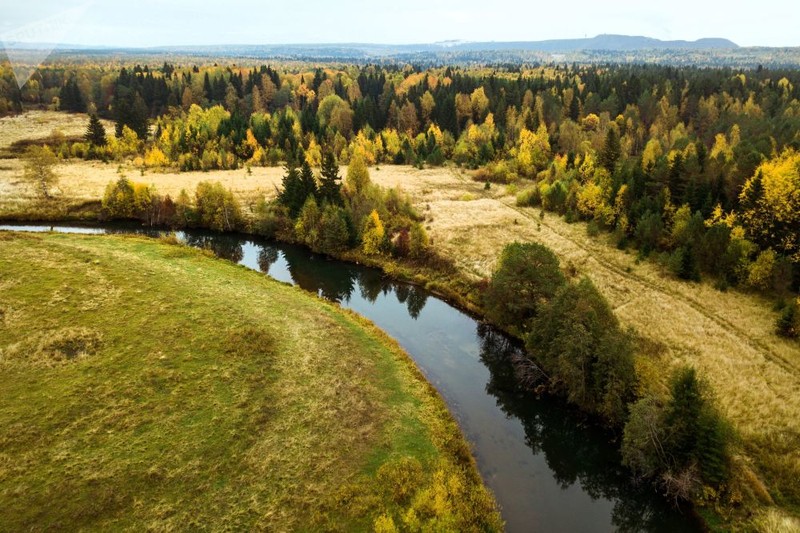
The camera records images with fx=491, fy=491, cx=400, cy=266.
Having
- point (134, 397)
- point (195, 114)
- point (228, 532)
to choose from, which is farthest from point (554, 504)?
point (195, 114)

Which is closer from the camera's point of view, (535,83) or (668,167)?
(668,167)

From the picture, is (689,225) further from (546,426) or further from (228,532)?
(228,532)

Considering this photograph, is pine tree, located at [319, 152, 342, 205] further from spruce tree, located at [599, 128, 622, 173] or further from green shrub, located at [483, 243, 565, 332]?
spruce tree, located at [599, 128, 622, 173]

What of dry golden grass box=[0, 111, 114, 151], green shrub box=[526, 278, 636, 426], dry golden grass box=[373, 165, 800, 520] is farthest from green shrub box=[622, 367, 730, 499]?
dry golden grass box=[0, 111, 114, 151]

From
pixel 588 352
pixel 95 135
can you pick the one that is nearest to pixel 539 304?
pixel 588 352

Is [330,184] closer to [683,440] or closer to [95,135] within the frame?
[683,440]

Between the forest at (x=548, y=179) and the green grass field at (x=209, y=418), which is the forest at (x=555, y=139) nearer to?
the forest at (x=548, y=179)
